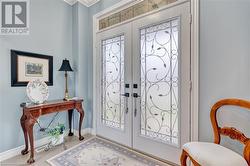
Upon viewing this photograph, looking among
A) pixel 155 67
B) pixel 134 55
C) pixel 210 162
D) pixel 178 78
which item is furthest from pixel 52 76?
pixel 210 162

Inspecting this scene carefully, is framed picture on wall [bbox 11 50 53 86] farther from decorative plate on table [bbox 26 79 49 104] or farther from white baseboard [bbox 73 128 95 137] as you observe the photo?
white baseboard [bbox 73 128 95 137]

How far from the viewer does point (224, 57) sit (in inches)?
61.8

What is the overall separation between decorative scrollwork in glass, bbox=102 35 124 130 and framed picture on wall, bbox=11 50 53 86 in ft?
3.42

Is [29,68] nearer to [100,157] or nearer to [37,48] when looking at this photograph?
[37,48]

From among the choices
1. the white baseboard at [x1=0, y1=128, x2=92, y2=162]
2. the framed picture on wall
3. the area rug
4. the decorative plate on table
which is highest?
the framed picture on wall

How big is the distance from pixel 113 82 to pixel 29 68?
1.46 meters

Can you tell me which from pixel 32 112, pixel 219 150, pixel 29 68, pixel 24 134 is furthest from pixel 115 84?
pixel 219 150

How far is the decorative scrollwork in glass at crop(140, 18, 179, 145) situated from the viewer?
1955mm

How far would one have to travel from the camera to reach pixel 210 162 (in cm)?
116

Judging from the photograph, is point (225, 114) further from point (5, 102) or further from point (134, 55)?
point (5, 102)

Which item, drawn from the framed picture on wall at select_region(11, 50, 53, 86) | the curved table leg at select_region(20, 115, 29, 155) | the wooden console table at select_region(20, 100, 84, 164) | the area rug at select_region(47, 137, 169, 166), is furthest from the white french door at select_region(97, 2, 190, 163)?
the curved table leg at select_region(20, 115, 29, 155)

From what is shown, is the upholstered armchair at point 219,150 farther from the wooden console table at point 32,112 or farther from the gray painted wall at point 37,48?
the gray painted wall at point 37,48

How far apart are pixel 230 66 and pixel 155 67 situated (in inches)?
35.7

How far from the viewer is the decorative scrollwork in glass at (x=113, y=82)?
2609 millimetres
